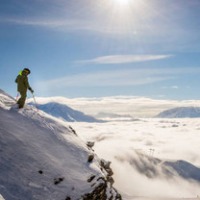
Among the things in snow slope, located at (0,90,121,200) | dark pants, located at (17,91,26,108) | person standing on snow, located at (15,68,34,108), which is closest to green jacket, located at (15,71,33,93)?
person standing on snow, located at (15,68,34,108)

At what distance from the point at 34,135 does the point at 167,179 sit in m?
119

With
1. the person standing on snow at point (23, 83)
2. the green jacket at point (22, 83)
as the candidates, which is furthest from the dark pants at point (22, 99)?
the green jacket at point (22, 83)

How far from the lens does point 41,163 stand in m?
24.2

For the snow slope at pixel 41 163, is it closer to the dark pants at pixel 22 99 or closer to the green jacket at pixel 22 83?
the dark pants at pixel 22 99

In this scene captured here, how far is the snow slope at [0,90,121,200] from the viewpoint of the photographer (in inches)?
836

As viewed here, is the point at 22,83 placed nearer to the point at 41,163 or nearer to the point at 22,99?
the point at 22,99

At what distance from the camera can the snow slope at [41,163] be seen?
21.2 metres

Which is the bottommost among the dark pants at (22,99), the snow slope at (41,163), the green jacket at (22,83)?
the snow slope at (41,163)

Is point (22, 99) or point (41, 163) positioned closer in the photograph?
point (41, 163)

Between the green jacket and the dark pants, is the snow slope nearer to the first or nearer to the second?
the dark pants

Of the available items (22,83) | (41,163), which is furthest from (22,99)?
(41,163)

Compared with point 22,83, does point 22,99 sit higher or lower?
lower

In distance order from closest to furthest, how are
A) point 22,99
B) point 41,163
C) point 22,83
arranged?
point 41,163 < point 22,83 < point 22,99

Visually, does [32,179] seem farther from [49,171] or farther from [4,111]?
[4,111]
